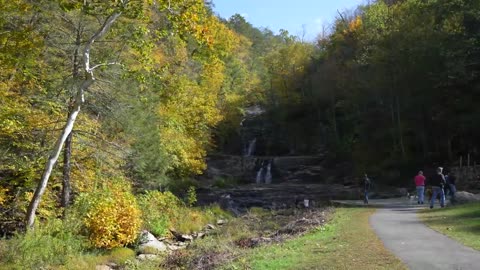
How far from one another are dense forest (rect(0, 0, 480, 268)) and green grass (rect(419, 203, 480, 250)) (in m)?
8.08

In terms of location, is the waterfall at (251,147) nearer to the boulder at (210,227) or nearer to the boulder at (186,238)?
the boulder at (210,227)

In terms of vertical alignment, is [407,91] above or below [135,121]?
above

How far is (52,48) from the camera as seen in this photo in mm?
15062

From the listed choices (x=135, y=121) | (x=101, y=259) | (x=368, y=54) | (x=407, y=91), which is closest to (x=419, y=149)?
(x=407, y=91)

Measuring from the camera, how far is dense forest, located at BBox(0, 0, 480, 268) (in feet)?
46.9

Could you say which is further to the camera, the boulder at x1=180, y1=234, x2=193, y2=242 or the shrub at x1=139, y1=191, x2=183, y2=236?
the boulder at x1=180, y1=234, x2=193, y2=242

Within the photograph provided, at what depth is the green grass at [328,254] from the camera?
9.28 meters

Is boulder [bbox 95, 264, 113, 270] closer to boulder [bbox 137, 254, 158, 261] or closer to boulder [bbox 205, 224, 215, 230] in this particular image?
boulder [bbox 137, 254, 158, 261]

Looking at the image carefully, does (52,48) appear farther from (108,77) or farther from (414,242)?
(414,242)

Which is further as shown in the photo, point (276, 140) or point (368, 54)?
point (276, 140)

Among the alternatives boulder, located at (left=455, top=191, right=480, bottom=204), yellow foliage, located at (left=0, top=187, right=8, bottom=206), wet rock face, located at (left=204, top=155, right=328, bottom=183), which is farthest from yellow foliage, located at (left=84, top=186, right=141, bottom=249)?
wet rock face, located at (left=204, top=155, right=328, bottom=183)

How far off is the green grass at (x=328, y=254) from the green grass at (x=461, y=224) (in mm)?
1865

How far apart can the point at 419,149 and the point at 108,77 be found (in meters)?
34.2

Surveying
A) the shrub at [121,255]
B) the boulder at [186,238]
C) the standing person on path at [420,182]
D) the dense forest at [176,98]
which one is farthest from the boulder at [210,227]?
the standing person on path at [420,182]
